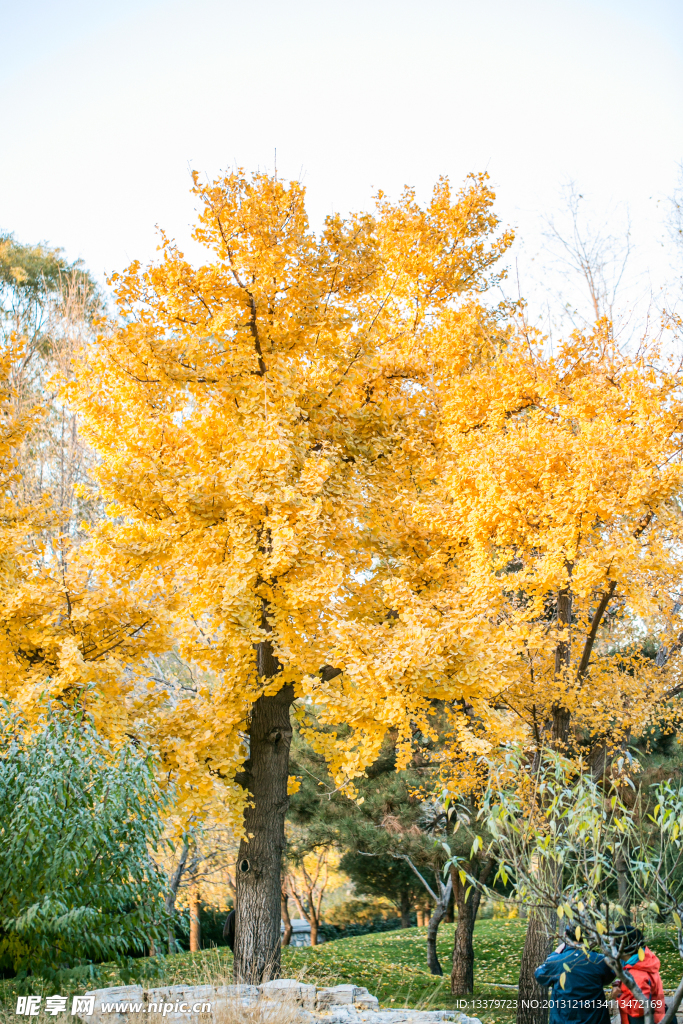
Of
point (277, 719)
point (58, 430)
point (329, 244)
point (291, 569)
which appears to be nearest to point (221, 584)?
point (291, 569)

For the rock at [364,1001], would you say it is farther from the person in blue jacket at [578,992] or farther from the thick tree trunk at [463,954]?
the thick tree trunk at [463,954]

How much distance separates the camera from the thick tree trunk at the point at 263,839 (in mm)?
6957

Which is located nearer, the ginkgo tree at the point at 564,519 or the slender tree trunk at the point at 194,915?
the ginkgo tree at the point at 564,519

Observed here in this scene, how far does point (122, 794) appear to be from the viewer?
15.2 feet

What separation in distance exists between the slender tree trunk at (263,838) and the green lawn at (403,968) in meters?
0.34

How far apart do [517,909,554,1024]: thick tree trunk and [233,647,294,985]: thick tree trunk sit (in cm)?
269

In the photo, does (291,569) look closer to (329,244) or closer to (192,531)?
(192,531)

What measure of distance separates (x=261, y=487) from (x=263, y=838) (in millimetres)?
3669

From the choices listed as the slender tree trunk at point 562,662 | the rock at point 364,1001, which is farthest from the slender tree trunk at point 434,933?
the rock at point 364,1001

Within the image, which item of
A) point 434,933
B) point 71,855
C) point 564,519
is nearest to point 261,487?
Answer: point 564,519

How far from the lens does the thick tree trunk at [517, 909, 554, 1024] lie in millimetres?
7438

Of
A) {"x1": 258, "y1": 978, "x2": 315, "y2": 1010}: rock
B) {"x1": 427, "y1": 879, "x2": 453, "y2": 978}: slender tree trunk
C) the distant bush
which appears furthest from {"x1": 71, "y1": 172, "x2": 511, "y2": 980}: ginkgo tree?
the distant bush

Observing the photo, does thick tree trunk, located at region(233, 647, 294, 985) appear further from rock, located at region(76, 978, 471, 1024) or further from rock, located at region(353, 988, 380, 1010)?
rock, located at region(76, 978, 471, 1024)

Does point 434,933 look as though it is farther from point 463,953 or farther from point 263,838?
point 263,838
